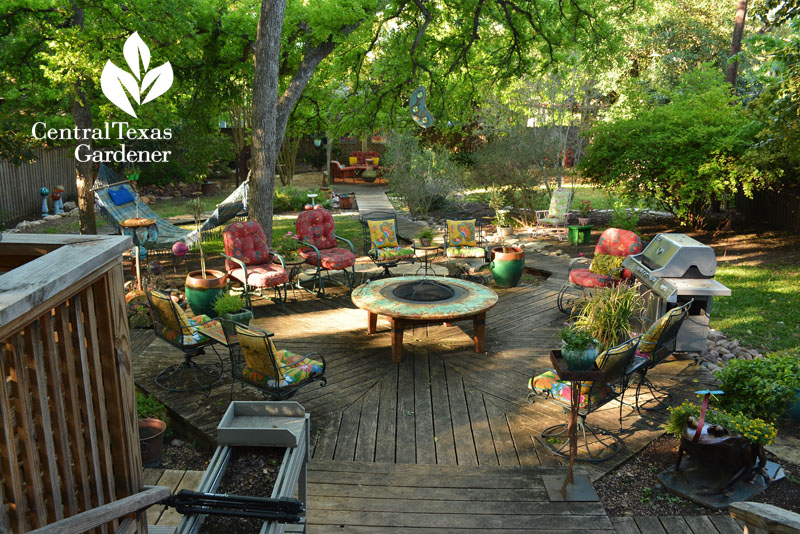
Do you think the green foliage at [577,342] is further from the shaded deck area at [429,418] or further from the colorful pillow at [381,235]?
the colorful pillow at [381,235]

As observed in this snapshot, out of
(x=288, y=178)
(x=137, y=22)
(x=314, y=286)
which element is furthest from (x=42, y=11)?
(x=288, y=178)

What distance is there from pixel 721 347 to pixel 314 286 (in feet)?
16.6

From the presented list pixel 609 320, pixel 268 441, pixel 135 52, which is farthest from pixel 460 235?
pixel 268 441

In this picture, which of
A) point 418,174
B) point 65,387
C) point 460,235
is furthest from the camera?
point 418,174

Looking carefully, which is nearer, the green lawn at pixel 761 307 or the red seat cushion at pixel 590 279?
the green lawn at pixel 761 307

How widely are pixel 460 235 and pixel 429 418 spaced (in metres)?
4.48

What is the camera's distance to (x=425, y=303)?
6.12 m

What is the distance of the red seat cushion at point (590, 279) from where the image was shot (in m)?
7.03

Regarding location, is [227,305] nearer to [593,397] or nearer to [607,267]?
[593,397]

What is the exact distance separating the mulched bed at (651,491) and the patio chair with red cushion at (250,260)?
4.61 meters

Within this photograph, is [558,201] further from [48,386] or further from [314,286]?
[48,386]

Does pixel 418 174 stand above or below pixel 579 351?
above

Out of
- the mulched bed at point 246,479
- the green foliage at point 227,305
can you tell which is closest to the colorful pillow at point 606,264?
the green foliage at point 227,305

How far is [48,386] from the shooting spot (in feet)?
5.99
